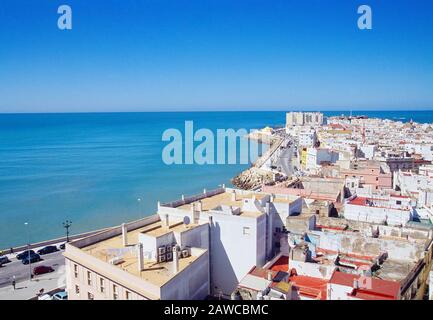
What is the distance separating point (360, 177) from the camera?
3044 centimetres

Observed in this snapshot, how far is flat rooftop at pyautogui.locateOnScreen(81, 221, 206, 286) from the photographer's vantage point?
12382mm

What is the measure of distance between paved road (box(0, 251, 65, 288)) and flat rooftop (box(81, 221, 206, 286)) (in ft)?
20.0

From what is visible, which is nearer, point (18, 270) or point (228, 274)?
point (228, 274)

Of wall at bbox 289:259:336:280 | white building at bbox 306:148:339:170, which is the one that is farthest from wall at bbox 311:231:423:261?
white building at bbox 306:148:339:170

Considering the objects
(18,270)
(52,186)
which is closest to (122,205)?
(52,186)

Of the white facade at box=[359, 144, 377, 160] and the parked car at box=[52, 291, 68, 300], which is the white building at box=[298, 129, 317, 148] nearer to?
the white facade at box=[359, 144, 377, 160]

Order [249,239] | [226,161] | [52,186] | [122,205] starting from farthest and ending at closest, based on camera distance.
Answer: [226,161], [52,186], [122,205], [249,239]

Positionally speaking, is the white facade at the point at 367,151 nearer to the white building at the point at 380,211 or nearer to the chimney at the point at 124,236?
the white building at the point at 380,211

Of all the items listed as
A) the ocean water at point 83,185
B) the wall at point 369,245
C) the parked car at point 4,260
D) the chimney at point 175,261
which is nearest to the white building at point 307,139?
the ocean water at point 83,185

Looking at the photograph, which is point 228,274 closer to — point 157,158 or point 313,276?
point 313,276

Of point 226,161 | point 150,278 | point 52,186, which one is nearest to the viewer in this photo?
point 150,278

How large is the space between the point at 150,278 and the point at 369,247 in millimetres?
9659
